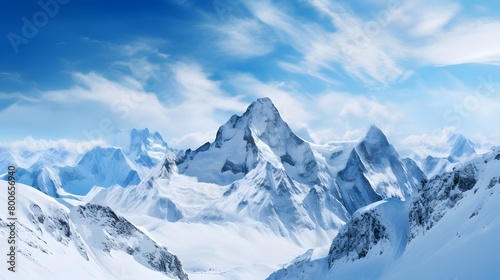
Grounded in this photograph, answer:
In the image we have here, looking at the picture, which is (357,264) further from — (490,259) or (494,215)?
(490,259)

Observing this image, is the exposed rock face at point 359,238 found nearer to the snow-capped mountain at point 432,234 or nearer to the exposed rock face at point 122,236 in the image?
the snow-capped mountain at point 432,234

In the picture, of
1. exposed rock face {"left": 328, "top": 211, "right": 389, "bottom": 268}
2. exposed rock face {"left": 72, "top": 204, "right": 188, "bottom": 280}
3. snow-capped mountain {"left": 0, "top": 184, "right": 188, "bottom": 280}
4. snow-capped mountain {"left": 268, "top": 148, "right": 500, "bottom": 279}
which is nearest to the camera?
snow-capped mountain {"left": 268, "top": 148, "right": 500, "bottom": 279}

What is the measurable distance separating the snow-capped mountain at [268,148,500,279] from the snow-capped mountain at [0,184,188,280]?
184 ft

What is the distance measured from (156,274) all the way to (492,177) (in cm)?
9098

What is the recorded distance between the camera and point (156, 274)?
6186 inches

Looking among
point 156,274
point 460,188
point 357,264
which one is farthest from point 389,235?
point 156,274

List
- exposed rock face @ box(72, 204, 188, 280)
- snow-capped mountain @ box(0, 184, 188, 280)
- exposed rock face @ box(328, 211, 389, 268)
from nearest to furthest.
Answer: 1. snow-capped mountain @ box(0, 184, 188, 280)
2. exposed rock face @ box(72, 204, 188, 280)
3. exposed rock face @ box(328, 211, 389, 268)

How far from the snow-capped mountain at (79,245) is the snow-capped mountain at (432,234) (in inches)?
2205

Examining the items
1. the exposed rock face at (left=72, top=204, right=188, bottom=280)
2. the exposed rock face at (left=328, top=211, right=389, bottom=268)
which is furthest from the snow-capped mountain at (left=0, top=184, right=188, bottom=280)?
the exposed rock face at (left=328, top=211, right=389, bottom=268)

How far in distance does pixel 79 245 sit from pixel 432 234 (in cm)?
8171

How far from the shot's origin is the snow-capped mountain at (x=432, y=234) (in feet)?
248

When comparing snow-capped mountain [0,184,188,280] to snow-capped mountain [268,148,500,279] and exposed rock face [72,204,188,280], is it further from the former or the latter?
snow-capped mountain [268,148,500,279]

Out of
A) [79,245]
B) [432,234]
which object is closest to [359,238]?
[432,234]

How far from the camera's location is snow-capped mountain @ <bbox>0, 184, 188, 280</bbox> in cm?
10493
